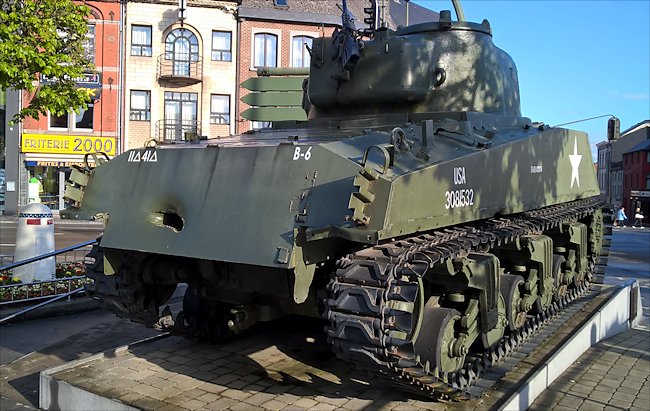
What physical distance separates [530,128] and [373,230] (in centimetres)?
365

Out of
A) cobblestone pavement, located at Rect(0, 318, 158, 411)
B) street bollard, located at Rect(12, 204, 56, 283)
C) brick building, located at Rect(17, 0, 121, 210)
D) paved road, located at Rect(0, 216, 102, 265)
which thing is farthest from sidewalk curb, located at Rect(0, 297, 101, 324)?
brick building, located at Rect(17, 0, 121, 210)

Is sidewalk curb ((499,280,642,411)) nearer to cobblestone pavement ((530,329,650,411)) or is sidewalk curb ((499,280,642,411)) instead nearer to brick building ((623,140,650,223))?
cobblestone pavement ((530,329,650,411))

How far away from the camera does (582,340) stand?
751 centimetres

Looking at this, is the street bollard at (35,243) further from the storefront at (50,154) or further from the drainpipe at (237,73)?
the drainpipe at (237,73)

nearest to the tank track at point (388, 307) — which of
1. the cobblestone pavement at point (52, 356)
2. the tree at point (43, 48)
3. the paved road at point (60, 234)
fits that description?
the cobblestone pavement at point (52, 356)

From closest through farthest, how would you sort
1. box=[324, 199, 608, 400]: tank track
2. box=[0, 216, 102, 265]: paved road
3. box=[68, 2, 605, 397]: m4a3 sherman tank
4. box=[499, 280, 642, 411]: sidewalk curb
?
box=[324, 199, 608, 400]: tank track < box=[68, 2, 605, 397]: m4a3 sherman tank < box=[499, 280, 642, 411]: sidewalk curb < box=[0, 216, 102, 265]: paved road

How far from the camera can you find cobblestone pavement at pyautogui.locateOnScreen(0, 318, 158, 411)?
19.7 feet

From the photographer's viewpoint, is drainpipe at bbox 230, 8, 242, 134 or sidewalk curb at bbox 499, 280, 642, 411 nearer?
sidewalk curb at bbox 499, 280, 642, 411

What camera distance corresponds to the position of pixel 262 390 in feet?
18.1

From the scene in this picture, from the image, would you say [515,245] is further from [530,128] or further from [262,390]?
[262,390]

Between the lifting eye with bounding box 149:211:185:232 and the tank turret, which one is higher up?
the tank turret

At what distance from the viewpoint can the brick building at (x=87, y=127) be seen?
1063 inches

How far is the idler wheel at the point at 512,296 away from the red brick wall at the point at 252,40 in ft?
73.9

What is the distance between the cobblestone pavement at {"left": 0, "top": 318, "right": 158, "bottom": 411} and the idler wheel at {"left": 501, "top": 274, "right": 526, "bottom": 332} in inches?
170
